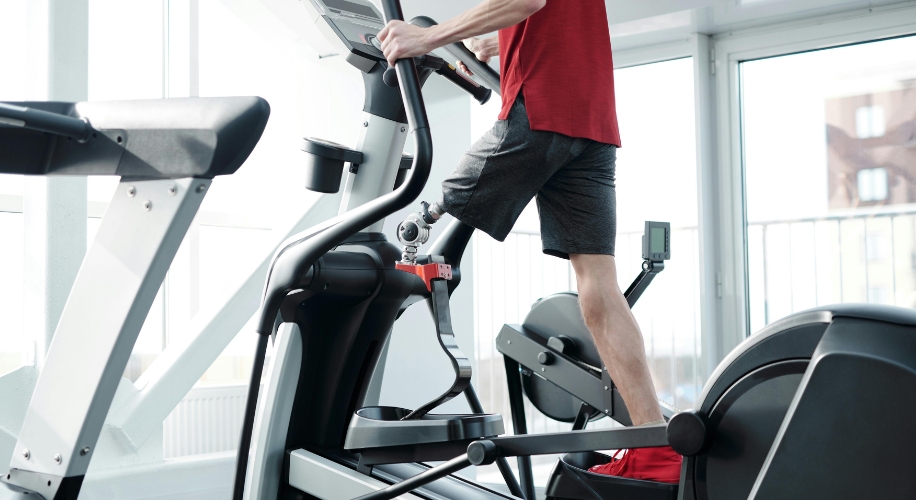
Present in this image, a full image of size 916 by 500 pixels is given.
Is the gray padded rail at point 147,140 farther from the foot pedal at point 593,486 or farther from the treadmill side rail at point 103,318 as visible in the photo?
the foot pedal at point 593,486

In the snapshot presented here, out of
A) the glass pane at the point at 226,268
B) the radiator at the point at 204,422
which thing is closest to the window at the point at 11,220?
the radiator at the point at 204,422

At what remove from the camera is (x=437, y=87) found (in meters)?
3.47

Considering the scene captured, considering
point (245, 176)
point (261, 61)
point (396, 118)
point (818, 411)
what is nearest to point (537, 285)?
point (245, 176)

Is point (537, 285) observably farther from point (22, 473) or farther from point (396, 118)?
point (22, 473)

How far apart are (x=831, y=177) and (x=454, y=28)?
239 cm

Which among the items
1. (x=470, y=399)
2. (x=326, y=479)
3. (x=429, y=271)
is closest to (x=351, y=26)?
(x=429, y=271)

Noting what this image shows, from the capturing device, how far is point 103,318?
107 cm

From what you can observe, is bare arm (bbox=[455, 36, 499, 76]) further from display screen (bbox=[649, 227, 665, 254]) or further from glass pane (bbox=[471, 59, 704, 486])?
glass pane (bbox=[471, 59, 704, 486])

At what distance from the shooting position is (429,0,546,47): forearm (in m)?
1.59

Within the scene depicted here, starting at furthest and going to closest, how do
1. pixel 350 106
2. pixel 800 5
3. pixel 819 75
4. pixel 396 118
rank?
pixel 350 106 < pixel 819 75 < pixel 800 5 < pixel 396 118

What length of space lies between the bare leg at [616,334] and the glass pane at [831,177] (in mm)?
1921

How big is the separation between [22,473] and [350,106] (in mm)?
2701

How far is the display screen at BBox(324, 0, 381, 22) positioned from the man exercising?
1.55 feet

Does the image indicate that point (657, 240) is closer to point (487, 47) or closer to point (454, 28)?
point (487, 47)
